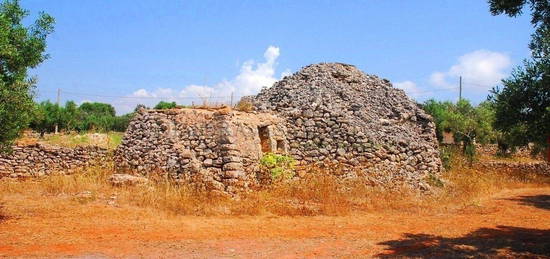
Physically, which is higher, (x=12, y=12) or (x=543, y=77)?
(x=12, y=12)

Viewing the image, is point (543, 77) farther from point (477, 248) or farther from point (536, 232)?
point (536, 232)

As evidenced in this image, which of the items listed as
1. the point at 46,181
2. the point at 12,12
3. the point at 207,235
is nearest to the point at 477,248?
the point at 207,235

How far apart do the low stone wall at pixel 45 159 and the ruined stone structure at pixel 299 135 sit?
1.65 m

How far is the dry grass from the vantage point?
11.2 meters

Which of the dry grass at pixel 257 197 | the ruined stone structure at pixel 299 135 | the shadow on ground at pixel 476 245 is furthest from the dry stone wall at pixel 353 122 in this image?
the shadow on ground at pixel 476 245

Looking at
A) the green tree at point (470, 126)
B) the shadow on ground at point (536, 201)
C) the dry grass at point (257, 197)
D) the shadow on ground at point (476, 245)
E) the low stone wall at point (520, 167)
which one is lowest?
the shadow on ground at point (476, 245)

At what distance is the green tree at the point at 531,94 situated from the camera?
7.45m

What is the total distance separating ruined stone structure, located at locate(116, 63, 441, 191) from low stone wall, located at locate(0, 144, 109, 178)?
165cm

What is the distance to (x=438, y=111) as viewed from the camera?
35469 mm

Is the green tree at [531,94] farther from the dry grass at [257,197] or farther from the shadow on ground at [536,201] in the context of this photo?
the shadow on ground at [536,201]

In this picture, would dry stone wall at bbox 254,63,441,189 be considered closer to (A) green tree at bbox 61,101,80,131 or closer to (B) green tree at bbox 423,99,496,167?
(B) green tree at bbox 423,99,496,167

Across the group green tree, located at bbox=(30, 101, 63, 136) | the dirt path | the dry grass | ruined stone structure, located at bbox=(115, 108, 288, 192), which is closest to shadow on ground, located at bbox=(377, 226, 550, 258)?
the dirt path

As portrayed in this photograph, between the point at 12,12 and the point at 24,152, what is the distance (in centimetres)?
759

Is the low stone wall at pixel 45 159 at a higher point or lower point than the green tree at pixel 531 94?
lower
